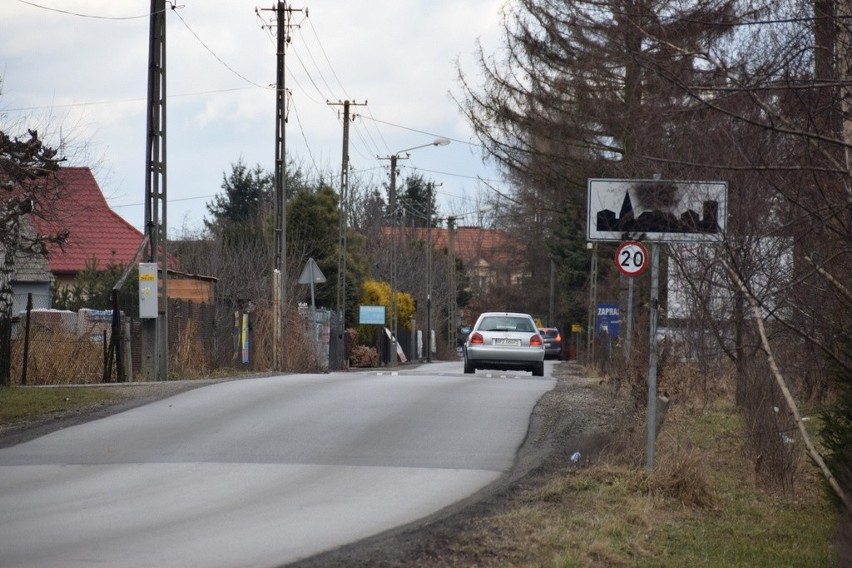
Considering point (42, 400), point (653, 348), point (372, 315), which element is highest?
point (372, 315)

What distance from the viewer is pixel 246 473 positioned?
38.8ft

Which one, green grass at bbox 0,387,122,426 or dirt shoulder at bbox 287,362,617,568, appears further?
green grass at bbox 0,387,122,426

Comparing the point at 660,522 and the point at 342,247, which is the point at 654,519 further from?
the point at 342,247

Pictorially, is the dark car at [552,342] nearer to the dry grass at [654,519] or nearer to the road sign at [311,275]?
the road sign at [311,275]

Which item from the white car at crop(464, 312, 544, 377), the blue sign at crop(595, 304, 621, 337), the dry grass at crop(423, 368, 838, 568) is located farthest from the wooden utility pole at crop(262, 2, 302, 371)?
the dry grass at crop(423, 368, 838, 568)

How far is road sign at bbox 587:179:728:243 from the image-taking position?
394 inches

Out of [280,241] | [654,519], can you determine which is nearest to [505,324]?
[280,241]

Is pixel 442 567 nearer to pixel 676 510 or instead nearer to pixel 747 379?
pixel 676 510

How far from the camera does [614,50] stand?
28.7 feet

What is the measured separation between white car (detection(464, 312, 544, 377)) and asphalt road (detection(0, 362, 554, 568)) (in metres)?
9.33

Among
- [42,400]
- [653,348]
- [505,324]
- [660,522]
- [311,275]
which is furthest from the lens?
[311,275]

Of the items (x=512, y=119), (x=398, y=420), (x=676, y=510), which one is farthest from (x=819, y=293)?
(x=512, y=119)

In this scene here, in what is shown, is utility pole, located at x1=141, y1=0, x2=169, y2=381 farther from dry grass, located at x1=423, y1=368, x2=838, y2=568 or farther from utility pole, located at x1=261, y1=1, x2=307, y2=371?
dry grass, located at x1=423, y1=368, x2=838, y2=568

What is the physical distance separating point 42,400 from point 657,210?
36.7 ft
